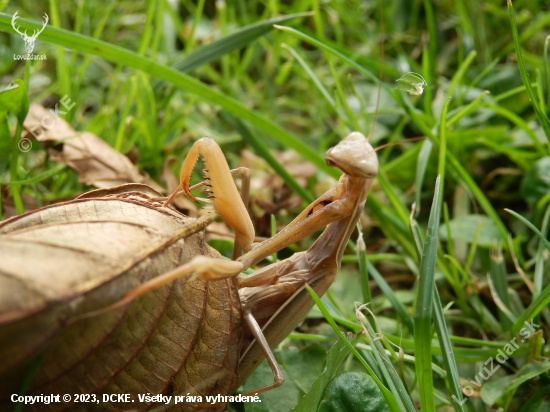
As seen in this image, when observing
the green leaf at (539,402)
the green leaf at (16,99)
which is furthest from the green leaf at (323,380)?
the green leaf at (16,99)

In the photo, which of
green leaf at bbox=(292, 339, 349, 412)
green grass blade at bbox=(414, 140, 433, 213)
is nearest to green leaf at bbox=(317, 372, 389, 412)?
green leaf at bbox=(292, 339, 349, 412)

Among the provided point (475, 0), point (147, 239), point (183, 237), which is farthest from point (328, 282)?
point (475, 0)

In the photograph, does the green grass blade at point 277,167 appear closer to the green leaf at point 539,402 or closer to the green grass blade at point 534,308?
the green grass blade at point 534,308

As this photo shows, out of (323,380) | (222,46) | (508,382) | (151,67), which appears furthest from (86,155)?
(508,382)

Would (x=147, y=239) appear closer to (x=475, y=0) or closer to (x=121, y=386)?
(x=121, y=386)

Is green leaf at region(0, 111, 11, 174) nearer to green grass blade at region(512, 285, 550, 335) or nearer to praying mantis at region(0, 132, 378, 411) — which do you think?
praying mantis at region(0, 132, 378, 411)
